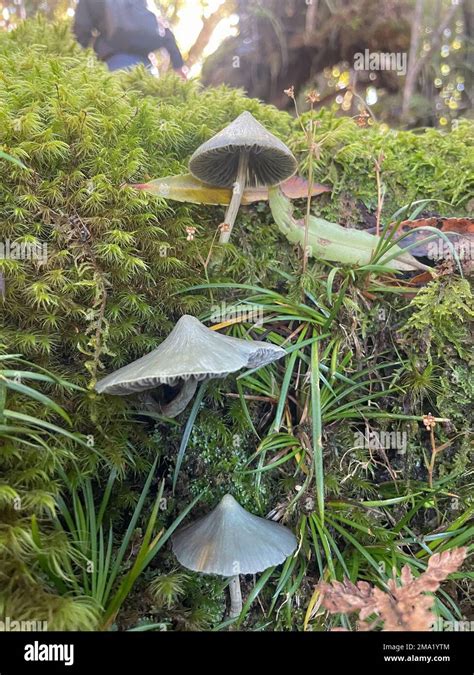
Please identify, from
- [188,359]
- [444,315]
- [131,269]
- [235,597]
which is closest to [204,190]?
[131,269]

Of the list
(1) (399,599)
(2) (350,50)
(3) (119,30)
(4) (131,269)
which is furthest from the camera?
(2) (350,50)

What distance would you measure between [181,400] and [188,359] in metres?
0.32

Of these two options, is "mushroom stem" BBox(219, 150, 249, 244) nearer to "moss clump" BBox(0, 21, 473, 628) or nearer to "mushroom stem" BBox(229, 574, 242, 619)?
"moss clump" BBox(0, 21, 473, 628)

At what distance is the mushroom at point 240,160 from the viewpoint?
202cm

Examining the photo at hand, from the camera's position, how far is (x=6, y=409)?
63.9 inches

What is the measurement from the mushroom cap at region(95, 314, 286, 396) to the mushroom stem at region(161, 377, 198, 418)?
0.41ft

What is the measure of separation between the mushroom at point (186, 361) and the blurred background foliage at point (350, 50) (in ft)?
14.6

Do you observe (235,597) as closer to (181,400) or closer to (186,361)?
(181,400)

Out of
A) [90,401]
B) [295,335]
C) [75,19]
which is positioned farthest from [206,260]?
[75,19]

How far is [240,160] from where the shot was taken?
7.23ft

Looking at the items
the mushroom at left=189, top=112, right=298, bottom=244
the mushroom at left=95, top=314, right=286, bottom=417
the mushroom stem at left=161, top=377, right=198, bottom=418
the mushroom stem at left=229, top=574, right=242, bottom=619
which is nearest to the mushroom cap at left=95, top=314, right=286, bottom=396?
the mushroom at left=95, top=314, right=286, bottom=417

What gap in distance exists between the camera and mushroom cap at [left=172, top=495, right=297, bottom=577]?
164 cm

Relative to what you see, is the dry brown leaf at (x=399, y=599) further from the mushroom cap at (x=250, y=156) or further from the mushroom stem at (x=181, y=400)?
the mushroom cap at (x=250, y=156)

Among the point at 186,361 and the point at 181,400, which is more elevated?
the point at 186,361
